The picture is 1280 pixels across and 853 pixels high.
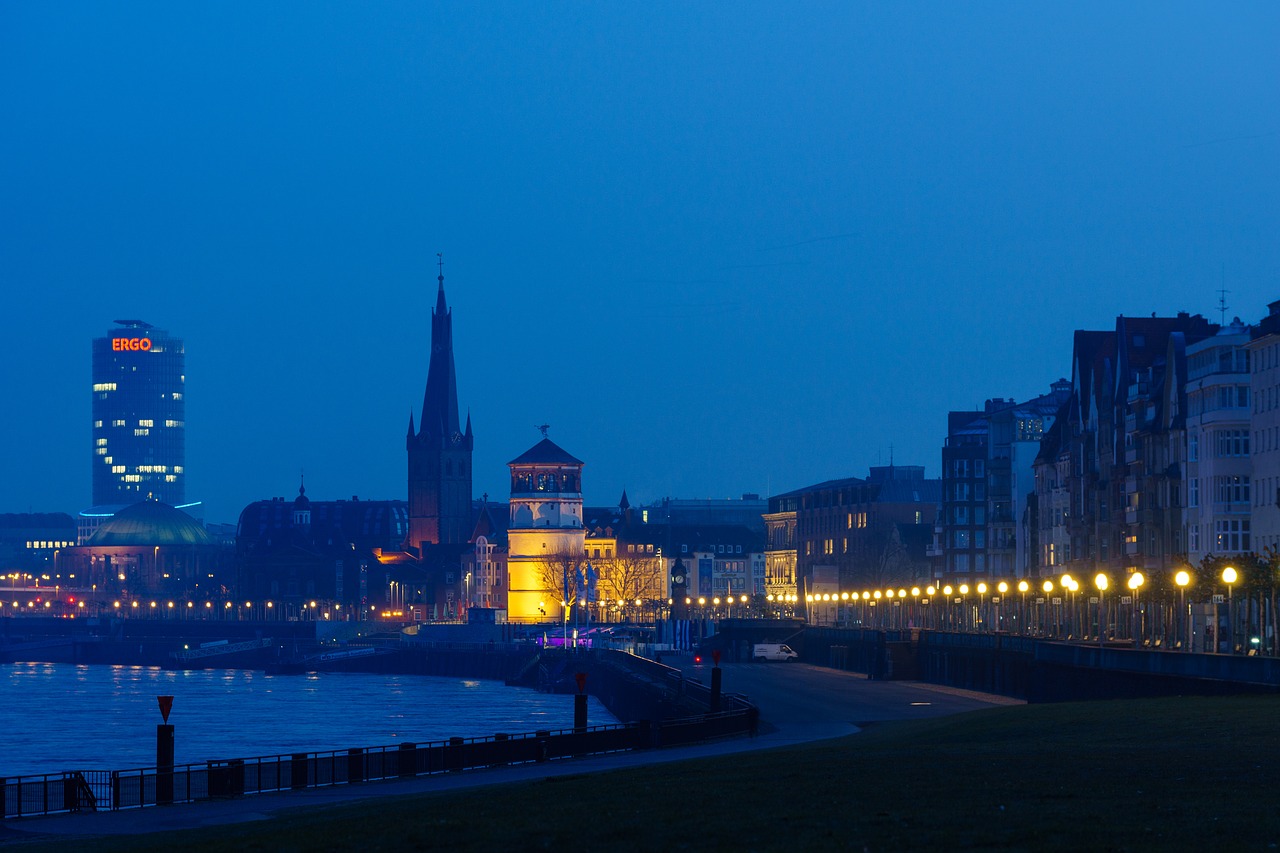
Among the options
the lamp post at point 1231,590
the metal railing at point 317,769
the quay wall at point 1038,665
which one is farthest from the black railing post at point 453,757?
the lamp post at point 1231,590

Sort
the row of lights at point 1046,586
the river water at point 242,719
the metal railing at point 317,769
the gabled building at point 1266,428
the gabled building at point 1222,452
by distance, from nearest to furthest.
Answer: the metal railing at point 317,769 → the row of lights at point 1046,586 → the gabled building at point 1266,428 → the gabled building at point 1222,452 → the river water at point 242,719

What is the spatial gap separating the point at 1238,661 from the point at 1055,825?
111 ft

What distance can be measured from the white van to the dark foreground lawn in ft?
383

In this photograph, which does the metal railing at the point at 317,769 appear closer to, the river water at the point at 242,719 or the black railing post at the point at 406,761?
the black railing post at the point at 406,761

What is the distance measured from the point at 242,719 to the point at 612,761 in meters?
83.7

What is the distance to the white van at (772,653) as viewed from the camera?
551 ft

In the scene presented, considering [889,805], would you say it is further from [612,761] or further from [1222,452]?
[1222,452]

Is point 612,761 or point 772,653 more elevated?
point 612,761

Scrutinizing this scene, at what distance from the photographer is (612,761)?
57.9 m

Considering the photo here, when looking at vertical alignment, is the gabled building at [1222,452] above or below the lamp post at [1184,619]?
above

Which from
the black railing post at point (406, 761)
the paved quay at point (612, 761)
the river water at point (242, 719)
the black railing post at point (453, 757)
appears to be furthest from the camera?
the river water at point (242, 719)

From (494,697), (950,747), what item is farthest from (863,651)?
(950,747)

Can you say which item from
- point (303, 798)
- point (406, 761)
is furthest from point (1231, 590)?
point (303, 798)

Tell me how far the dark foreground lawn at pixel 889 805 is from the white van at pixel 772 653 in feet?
383
